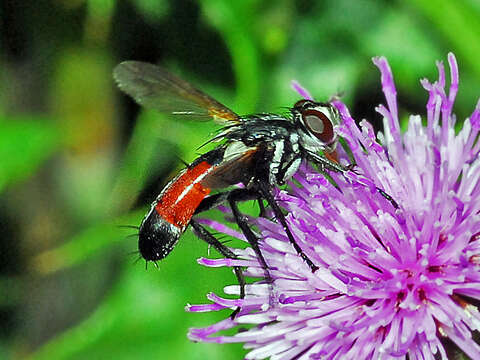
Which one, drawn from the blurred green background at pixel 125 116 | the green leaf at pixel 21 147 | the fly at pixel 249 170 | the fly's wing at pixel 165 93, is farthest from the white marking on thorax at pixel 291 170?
the green leaf at pixel 21 147

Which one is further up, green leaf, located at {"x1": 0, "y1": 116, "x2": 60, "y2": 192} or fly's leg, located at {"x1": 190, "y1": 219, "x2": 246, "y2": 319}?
fly's leg, located at {"x1": 190, "y1": 219, "x2": 246, "y2": 319}

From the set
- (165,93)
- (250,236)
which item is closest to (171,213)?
(250,236)

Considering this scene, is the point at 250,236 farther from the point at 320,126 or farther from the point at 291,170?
the point at 320,126

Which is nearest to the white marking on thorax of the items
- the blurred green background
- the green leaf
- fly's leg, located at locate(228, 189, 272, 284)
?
fly's leg, located at locate(228, 189, 272, 284)

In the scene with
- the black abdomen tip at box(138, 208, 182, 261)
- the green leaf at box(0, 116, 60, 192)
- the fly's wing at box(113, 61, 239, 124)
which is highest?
the fly's wing at box(113, 61, 239, 124)

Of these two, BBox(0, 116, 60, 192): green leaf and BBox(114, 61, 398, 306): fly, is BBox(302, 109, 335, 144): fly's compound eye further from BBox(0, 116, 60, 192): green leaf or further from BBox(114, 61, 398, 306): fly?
BBox(0, 116, 60, 192): green leaf

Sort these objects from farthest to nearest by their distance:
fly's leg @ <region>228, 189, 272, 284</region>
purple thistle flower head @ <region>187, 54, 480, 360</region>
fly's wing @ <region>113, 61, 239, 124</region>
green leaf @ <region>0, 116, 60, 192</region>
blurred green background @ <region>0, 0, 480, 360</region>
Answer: green leaf @ <region>0, 116, 60, 192</region> < blurred green background @ <region>0, 0, 480, 360</region> < fly's wing @ <region>113, 61, 239, 124</region> < fly's leg @ <region>228, 189, 272, 284</region> < purple thistle flower head @ <region>187, 54, 480, 360</region>

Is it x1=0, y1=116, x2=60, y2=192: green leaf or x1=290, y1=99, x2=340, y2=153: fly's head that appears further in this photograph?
x1=0, y1=116, x2=60, y2=192: green leaf

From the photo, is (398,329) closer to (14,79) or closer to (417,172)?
(417,172)

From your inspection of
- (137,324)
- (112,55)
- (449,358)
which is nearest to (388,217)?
(449,358)

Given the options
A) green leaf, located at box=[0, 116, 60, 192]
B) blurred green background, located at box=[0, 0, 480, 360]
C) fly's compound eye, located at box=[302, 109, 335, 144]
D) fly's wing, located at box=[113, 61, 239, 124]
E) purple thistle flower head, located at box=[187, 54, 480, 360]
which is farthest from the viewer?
green leaf, located at box=[0, 116, 60, 192]
